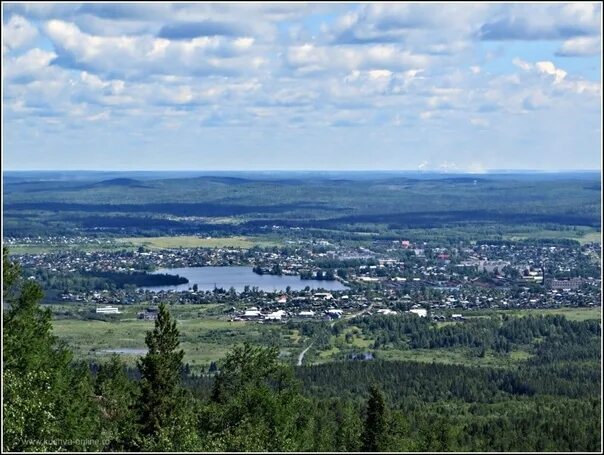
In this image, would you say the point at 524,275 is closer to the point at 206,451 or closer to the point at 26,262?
the point at 26,262

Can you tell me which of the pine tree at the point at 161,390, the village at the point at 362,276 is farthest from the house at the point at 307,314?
the pine tree at the point at 161,390

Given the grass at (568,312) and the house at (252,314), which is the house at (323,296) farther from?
the grass at (568,312)

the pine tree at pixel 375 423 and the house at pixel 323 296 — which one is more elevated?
the pine tree at pixel 375 423

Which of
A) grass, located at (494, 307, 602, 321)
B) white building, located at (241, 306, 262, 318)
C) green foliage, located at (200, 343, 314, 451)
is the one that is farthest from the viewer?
white building, located at (241, 306, 262, 318)

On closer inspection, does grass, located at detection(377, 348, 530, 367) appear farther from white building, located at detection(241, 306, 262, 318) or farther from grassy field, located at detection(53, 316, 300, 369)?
white building, located at detection(241, 306, 262, 318)

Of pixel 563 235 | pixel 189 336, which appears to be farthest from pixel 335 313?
pixel 563 235

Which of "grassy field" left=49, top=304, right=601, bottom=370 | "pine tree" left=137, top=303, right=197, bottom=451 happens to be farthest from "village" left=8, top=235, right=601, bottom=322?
"pine tree" left=137, top=303, right=197, bottom=451

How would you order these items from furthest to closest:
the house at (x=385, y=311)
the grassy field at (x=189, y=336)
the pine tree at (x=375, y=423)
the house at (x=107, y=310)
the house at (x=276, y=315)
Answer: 1. the house at (x=385, y=311)
2. the house at (x=107, y=310)
3. the house at (x=276, y=315)
4. the grassy field at (x=189, y=336)
5. the pine tree at (x=375, y=423)
